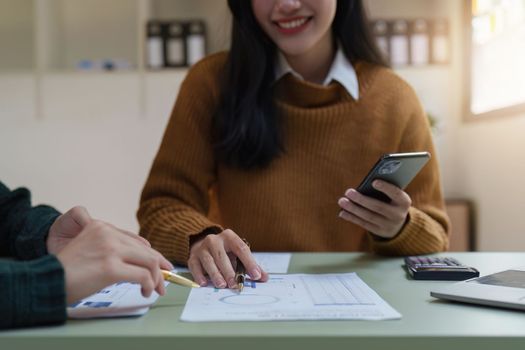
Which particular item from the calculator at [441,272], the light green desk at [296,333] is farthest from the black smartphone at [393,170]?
the light green desk at [296,333]

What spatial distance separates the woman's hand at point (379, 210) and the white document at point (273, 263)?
138mm

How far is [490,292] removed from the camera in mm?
675

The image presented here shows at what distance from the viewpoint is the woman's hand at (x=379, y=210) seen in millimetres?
983

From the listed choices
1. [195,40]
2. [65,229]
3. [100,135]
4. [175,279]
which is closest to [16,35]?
[100,135]

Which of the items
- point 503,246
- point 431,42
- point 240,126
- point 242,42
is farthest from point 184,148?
point 431,42

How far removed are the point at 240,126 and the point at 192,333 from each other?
2.71 ft

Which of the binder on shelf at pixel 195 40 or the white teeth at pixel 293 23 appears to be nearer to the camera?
the white teeth at pixel 293 23

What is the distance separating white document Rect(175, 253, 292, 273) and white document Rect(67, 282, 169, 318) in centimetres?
26

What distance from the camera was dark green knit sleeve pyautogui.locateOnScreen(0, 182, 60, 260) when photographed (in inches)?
37.2

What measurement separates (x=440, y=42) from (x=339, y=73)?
1956mm

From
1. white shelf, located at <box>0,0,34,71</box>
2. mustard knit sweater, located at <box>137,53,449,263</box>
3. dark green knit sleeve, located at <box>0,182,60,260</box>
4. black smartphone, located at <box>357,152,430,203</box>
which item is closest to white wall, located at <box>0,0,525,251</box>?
white shelf, located at <box>0,0,34,71</box>

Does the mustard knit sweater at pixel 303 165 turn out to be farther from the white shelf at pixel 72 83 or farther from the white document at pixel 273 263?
the white shelf at pixel 72 83

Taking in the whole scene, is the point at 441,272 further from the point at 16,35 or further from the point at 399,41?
the point at 16,35

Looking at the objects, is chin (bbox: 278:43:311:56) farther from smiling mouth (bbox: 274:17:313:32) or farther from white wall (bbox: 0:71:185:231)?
white wall (bbox: 0:71:185:231)
